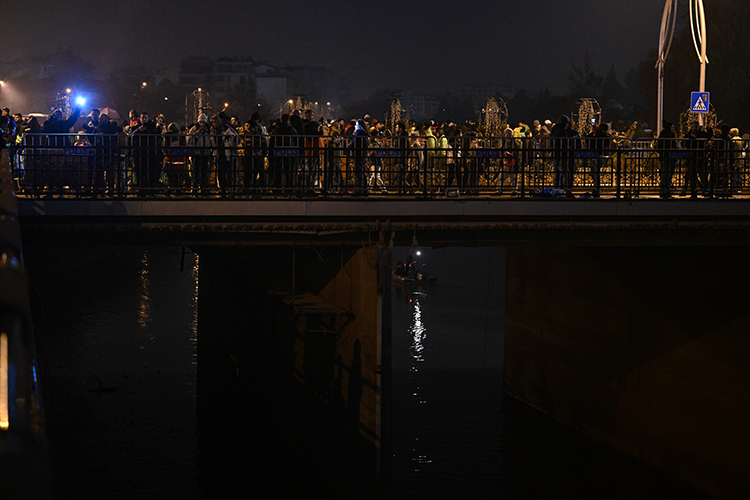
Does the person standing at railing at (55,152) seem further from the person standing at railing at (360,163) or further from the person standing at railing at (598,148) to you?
the person standing at railing at (598,148)

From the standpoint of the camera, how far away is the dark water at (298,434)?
66.1ft

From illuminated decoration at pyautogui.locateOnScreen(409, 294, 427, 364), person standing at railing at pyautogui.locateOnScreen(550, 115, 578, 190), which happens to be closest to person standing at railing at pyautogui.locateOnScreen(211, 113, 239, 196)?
person standing at railing at pyautogui.locateOnScreen(550, 115, 578, 190)

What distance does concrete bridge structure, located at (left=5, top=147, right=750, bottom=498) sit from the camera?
50.4 feet

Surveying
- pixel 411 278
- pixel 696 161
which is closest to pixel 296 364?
pixel 696 161

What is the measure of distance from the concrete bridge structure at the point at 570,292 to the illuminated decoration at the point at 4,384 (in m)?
12.8

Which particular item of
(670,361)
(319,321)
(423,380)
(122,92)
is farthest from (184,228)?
(122,92)

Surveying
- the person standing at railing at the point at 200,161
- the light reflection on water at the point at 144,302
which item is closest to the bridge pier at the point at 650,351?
the person standing at railing at the point at 200,161

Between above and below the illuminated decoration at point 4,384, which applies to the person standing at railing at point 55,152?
above

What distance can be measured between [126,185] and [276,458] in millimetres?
9705

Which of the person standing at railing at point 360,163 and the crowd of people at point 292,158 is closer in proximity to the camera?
the crowd of people at point 292,158

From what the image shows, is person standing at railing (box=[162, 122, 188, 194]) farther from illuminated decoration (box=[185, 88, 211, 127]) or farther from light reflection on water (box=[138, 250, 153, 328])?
light reflection on water (box=[138, 250, 153, 328])

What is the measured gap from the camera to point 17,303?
2945mm

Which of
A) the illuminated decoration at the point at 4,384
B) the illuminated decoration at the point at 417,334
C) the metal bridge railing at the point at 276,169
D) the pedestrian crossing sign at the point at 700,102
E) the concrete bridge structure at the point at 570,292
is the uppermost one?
the pedestrian crossing sign at the point at 700,102

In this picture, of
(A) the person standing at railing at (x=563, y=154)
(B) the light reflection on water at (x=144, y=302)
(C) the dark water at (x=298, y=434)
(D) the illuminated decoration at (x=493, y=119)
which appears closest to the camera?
(A) the person standing at railing at (x=563, y=154)
